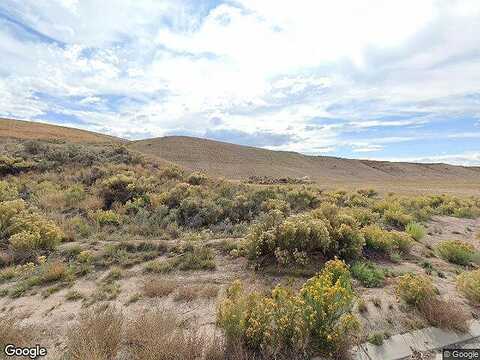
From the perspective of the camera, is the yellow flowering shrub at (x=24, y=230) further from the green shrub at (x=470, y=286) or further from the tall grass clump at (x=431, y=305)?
the green shrub at (x=470, y=286)

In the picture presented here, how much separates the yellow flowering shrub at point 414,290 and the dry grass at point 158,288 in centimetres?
350

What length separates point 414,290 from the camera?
5.07 m

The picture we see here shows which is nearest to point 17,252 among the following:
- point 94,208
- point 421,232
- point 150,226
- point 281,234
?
point 150,226

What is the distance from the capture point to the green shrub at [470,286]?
5.33 metres

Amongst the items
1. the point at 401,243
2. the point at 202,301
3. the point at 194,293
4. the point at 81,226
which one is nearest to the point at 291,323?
the point at 202,301

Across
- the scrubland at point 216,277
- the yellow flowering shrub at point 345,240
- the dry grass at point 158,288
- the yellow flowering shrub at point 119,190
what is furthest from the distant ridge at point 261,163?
the dry grass at point 158,288

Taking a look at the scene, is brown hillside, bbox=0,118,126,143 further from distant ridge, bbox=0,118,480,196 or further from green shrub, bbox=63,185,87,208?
green shrub, bbox=63,185,87,208

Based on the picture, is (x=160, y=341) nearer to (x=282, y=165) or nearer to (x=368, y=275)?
(x=368, y=275)

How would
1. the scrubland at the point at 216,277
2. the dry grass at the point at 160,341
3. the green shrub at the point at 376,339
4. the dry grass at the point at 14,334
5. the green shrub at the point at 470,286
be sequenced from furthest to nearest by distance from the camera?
1. the green shrub at the point at 470,286
2. the green shrub at the point at 376,339
3. the dry grass at the point at 14,334
4. the scrubland at the point at 216,277
5. the dry grass at the point at 160,341

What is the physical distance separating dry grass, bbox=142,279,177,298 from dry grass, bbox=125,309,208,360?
3.93ft

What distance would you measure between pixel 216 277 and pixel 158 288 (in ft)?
3.76

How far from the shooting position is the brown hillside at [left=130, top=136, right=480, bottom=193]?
49406 millimetres

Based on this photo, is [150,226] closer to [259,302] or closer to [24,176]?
[259,302]

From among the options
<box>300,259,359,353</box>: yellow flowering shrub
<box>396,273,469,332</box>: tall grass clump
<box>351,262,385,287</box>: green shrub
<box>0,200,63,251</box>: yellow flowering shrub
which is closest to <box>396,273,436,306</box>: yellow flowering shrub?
<box>396,273,469,332</box>: tall grass clump
